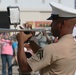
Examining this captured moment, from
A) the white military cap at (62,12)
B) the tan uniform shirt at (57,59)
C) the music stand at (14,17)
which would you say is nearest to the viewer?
the tan uniform shirt at (57,59)

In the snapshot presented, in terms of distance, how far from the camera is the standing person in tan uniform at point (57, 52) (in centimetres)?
285

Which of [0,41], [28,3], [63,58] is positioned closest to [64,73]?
[63,58]

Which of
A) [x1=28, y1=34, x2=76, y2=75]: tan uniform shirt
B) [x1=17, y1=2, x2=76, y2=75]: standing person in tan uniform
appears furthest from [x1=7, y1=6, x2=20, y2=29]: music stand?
[x1=28, y1=34, x2=76, y2=75]: tan uniform shirt

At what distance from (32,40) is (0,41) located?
7.13 m

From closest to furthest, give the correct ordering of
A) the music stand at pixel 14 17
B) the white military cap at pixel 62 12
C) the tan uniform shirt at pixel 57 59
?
the tan uniform shirt at pixel 57 59 < the white military cap at pixel 62 12 < the music stand at pixel 14 17

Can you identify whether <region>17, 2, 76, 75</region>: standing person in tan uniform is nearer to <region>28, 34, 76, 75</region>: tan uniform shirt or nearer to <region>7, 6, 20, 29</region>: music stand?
<region>28, 34, 76, 75</region>: tan uniform shirt

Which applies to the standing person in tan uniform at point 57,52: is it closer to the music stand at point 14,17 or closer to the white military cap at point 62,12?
the white military cap at point 62,12

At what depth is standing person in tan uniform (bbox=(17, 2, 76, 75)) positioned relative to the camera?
2.85 metres

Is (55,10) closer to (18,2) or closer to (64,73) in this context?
(64,73)

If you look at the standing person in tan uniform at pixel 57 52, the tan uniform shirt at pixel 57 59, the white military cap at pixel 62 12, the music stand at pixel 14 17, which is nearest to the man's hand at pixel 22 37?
the standing person in tan uniform at pixel 57 52

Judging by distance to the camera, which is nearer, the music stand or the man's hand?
the man's hand

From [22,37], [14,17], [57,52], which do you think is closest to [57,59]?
[57,52]

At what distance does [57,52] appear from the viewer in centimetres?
287

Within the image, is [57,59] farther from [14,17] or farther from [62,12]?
[14,17]
